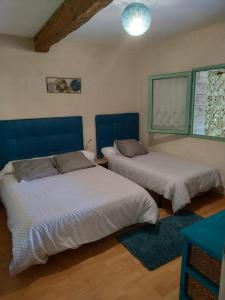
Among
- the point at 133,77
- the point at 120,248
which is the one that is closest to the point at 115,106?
the point at 133,77

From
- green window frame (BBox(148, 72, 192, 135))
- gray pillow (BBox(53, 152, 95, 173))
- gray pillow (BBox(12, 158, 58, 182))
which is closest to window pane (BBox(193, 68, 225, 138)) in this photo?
green window frame (BBox(148, 72, 192, 135))

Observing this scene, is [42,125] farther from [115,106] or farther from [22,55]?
[115,106]

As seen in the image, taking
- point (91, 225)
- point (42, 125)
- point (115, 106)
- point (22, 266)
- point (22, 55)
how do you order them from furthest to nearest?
point (115, 106) < point (42, 125) < point (22, 55) < point (91, 225) < point (22, 266)

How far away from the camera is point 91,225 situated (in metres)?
2.06

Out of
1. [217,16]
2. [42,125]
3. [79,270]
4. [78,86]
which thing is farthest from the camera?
[78,86]

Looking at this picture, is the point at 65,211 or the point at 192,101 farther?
the point at 192,101

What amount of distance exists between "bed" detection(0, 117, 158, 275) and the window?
4.85 feet

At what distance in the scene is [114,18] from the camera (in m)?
2.55

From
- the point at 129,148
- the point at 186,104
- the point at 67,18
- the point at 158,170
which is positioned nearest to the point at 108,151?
the point at 129,148

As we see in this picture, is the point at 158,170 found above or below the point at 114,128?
below

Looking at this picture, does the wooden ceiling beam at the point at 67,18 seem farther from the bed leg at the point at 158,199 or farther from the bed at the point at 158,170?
the bed leg at the point at 158,199

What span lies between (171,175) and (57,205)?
1.51 metres

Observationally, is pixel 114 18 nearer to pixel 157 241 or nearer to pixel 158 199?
pixel 158 199

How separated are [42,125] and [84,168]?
3.13 ft
